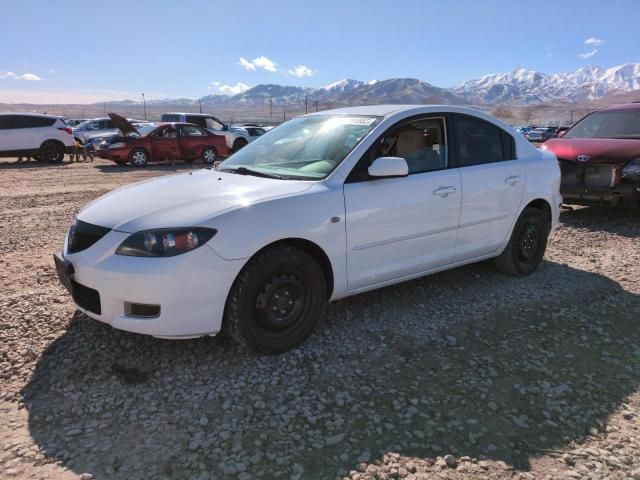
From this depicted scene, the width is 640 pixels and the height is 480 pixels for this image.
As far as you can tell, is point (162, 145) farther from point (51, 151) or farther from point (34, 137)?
point (34, 137)

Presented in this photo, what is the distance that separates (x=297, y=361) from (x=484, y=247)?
223 cm

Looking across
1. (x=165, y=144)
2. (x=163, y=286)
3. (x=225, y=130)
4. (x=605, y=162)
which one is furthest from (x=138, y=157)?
(x=163, y=286)

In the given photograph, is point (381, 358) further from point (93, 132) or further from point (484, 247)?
point (93, 132)

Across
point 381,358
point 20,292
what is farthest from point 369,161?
point 20,292

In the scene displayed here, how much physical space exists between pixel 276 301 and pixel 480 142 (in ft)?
8.28

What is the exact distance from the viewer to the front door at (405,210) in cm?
386

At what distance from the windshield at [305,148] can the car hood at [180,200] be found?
0.65 feet

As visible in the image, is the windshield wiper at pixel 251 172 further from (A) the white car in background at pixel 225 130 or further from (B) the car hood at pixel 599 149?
(A) the white car in background at pixel 225 130

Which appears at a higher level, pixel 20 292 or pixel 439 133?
pixel 439 133

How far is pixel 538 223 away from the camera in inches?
213

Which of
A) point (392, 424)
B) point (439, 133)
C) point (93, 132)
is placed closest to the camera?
point (392, 424)

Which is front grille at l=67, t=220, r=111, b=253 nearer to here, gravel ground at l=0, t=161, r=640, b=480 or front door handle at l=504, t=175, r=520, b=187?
gravel ground at l=0, t=161, r=640, b=480

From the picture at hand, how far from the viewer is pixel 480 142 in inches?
191

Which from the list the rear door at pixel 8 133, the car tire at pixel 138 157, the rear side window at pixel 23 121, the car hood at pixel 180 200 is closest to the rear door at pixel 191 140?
the car tire at pixel 138 157
